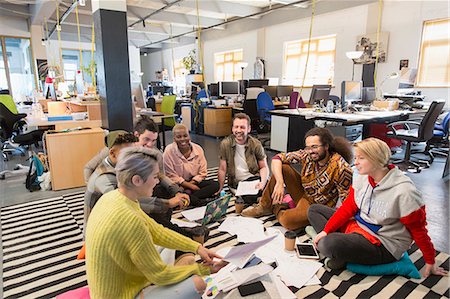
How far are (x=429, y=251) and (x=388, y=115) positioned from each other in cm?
303

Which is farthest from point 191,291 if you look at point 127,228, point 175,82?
point 175,82

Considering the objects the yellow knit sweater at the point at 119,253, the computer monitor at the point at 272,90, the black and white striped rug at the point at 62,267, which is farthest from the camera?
the computer monitor at the point at 272,90

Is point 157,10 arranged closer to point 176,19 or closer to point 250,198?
point 176,19

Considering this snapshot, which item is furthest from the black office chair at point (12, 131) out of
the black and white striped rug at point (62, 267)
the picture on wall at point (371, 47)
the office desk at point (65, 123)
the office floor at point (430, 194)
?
the picture on wall at point (371, 47)

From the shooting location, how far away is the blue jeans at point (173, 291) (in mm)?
1160

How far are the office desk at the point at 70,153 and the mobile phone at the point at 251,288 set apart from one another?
115 inches

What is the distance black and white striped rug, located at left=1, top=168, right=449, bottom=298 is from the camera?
1.70 m

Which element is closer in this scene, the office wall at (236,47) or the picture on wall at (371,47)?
the picture on wall at (371,47)

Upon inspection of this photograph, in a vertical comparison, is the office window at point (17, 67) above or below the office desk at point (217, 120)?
above

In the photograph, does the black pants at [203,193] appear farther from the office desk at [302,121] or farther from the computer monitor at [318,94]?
the computer monitor at [318,94]

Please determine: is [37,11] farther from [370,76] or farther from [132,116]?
[370,76]

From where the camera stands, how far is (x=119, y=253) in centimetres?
106

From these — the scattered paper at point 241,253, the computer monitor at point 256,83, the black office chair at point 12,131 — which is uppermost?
the computer monitor at point 256,83

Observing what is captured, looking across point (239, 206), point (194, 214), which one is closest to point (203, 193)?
point (194, 214)
